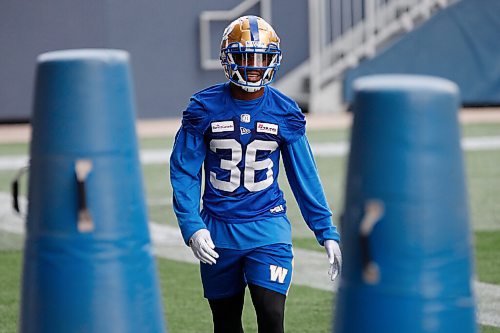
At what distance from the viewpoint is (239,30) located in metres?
5.24

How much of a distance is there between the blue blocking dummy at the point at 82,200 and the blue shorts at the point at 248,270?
96cm

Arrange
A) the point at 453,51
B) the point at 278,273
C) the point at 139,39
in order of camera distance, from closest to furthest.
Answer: the point at 278,273 → the point at 453,51 → the point at 139,39

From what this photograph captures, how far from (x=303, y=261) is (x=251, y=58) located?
367 centimetres

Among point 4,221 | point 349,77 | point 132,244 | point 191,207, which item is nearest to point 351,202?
point 132,244

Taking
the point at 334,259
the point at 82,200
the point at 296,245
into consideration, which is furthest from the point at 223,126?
the point at 296,245

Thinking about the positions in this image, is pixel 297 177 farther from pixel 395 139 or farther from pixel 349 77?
pixel 349 77

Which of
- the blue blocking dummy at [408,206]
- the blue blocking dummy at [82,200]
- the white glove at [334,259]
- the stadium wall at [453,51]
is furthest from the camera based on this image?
the stadium wall at [453,51]

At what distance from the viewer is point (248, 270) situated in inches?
207

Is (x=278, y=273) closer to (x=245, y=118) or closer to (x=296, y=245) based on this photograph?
(x=245, y=118)

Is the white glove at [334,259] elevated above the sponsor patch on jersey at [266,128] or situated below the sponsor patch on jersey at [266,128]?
below

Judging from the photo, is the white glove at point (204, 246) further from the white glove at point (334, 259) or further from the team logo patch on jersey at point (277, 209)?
the white glove at point (334, 259)

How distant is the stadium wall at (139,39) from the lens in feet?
61.8

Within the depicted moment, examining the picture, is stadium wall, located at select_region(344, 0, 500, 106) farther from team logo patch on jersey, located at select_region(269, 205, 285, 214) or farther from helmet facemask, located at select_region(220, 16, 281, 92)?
helmet facemask, located at select_region(220, 16, 281, 92)

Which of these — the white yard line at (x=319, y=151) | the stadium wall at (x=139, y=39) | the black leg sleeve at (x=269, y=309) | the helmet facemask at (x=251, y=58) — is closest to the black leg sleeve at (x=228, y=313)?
the black leg sleeve at (x=269, y=309)
